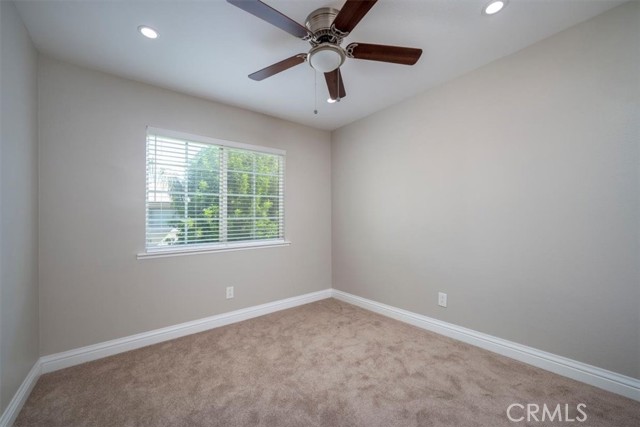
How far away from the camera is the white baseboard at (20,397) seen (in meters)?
1.54

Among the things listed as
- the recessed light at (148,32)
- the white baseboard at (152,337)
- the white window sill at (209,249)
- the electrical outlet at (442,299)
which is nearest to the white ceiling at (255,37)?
the recessed light at (148,32)

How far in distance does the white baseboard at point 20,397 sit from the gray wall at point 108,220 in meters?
0.20

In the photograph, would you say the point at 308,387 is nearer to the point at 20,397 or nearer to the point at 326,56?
the point at 20,397

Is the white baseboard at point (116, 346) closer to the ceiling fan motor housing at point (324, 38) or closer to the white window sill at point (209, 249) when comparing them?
the white window sill at point (209, 249)

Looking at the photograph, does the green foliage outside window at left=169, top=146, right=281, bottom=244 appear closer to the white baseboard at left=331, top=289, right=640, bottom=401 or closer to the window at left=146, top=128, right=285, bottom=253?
the window at left=146, top=128, right=285, bottom=253

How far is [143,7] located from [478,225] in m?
3.10

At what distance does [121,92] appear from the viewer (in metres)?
2.51

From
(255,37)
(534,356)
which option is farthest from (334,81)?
(534,356)

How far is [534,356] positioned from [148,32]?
3.88 metres

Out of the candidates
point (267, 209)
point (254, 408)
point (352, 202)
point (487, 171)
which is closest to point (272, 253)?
point (267, 209)

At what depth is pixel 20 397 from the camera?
5.69 ft

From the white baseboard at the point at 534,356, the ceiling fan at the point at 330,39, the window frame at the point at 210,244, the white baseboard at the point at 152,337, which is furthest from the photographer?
the window frame at the point at 210,244

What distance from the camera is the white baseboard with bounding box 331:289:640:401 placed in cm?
180

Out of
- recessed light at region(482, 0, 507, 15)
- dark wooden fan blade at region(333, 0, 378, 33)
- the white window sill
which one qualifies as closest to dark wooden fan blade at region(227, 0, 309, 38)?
dark wooden fan blade at region(333, 0, 378, 33)
